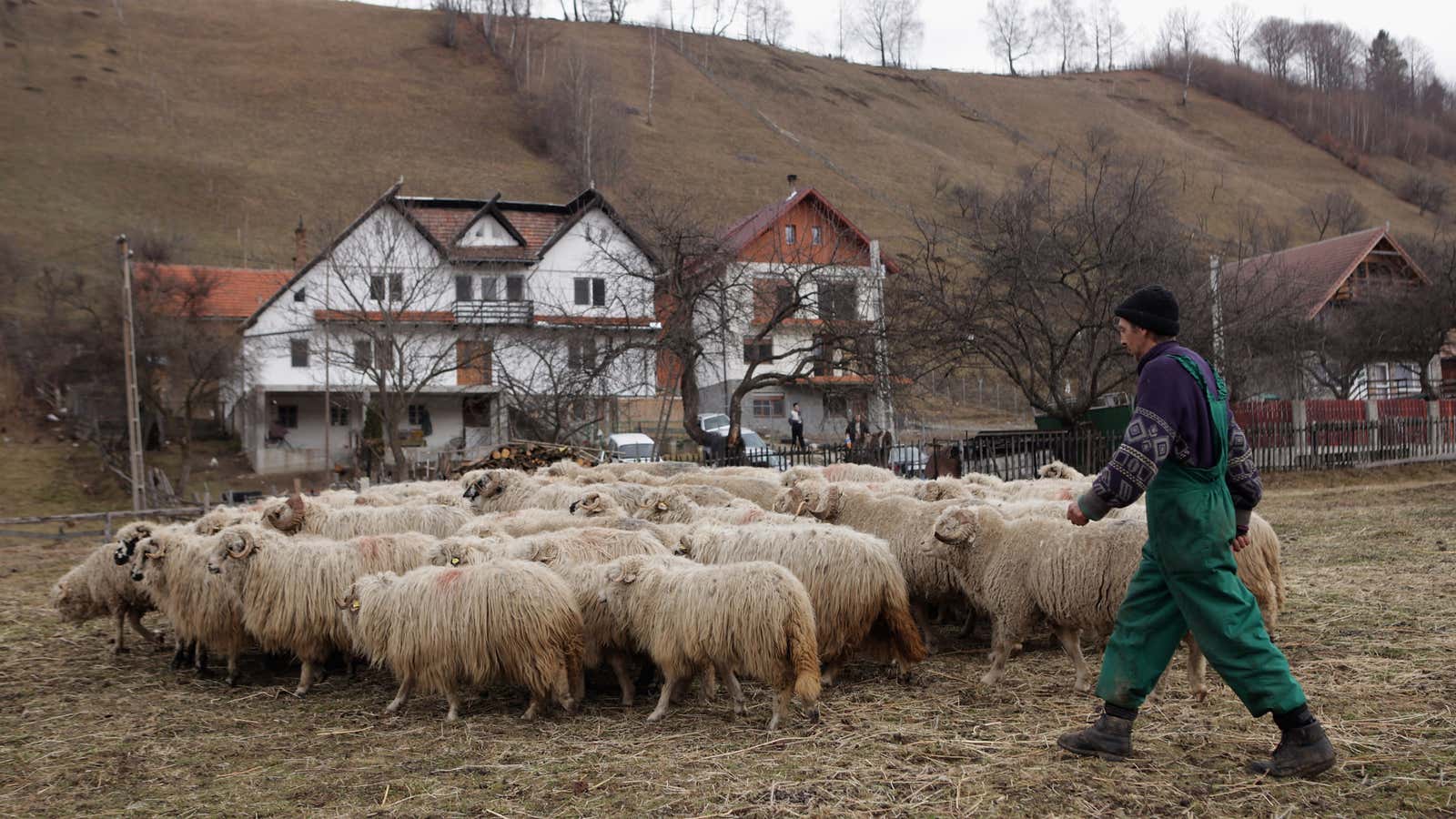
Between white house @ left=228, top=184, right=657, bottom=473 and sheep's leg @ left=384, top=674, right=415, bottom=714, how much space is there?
23.5 m

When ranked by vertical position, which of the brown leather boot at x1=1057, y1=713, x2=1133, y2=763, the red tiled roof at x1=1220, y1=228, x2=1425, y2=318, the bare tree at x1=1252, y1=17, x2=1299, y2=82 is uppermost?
the bare tree at x1=1252, y1=17, x2=1299, y2=82

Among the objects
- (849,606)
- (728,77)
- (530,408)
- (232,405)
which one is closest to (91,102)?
(232,405)

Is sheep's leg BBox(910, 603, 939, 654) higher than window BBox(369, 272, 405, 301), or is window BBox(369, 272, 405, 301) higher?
window BBox(369, 272, 405, 301)

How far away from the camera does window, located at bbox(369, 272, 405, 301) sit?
2983 cm

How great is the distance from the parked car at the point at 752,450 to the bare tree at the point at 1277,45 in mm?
128492

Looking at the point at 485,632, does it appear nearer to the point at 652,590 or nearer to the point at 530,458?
the point at 652,590

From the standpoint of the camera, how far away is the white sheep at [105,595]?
32.0ft

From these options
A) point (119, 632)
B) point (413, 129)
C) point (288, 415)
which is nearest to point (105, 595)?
point (119, 632)

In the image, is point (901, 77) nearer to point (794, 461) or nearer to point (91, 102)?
point (91, 102)

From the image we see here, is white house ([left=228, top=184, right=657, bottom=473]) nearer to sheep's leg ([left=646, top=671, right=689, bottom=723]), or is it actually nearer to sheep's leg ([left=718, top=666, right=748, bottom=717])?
sheep's leg ([left=646, top=671, right=689, bottom=723])

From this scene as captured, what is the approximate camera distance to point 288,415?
41281mm

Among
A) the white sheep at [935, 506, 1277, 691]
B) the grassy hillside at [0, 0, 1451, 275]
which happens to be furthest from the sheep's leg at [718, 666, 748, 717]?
the grassy hillside at [0, 0, 1451, 275]

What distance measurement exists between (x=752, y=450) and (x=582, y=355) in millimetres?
4905

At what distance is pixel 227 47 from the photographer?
90.0 meters
